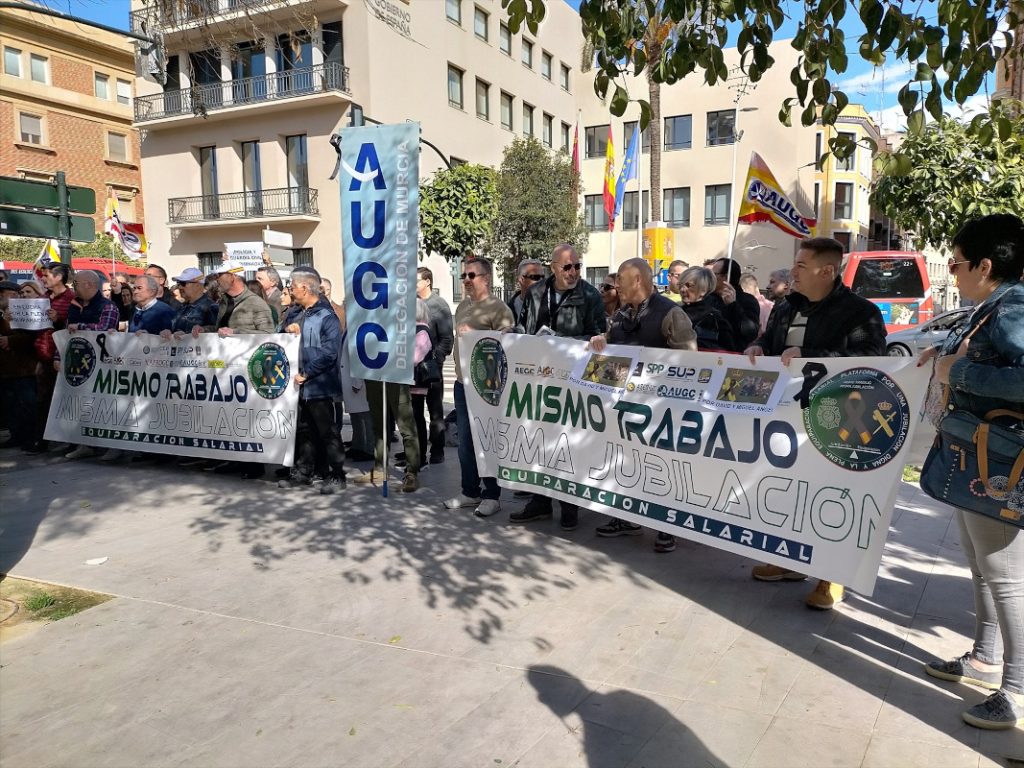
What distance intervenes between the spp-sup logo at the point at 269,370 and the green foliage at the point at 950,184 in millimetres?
10559

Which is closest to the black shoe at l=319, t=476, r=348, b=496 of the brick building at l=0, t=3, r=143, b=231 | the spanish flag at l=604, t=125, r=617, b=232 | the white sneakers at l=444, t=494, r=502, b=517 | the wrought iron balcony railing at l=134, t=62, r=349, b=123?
the white sneakers at l=444, t=494, r=502, b=517

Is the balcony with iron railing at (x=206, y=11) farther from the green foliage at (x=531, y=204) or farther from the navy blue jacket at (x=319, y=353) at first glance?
the green foliage at (x=531, y=204)

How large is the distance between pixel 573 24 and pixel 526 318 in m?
38.8

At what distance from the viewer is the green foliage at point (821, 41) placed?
339 cm

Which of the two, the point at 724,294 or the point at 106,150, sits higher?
the point at 106,150

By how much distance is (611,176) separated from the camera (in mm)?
24125

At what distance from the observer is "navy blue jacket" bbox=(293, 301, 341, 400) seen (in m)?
6.82

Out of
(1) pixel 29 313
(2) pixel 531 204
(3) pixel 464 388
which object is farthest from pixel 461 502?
(2) pixel 531 204

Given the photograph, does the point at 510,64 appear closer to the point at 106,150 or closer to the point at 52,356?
the point at 106,150

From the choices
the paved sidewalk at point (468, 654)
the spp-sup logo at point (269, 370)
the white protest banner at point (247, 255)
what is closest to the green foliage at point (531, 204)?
the white protest banner at point (247, 255)

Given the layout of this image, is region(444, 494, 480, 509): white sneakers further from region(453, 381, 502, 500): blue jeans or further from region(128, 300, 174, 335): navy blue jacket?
region(128, 300, 174, 335): navy blue jacket

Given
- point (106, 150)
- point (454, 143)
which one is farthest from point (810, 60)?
point (106, 150)

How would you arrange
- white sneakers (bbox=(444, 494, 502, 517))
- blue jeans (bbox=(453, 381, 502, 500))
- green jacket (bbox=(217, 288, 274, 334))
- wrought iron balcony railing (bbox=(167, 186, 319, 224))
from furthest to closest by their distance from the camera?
wrought iron balcony railing (bbox=(167, 186, 319, 224)) < green jacket (bbox=(217, 288, 274, 334)) < blue jeans (bbox=(453, 381, 502, 500)) < white sneakers (bbox=(444, 494, 502, 517))

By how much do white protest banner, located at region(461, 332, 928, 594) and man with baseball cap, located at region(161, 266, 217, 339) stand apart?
381 centimetres
